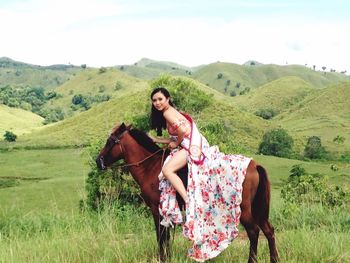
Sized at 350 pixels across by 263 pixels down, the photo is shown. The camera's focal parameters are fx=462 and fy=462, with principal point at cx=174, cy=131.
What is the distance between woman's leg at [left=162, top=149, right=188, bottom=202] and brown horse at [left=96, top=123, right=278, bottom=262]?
54 centimetres

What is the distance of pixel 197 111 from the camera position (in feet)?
147

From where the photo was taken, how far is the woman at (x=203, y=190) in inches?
248

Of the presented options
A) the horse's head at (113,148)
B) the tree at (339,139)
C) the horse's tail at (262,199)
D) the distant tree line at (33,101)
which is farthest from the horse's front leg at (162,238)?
the distant tree line at (33,101)

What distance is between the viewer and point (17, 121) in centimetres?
12181

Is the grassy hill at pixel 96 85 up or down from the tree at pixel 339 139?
up

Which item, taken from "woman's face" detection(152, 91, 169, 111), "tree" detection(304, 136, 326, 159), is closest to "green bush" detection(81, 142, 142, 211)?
"woman's face" detection(152, 91, 169, 111)

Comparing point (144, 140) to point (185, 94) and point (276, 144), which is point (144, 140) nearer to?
point (185, 94)

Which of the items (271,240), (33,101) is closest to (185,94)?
(271,240)

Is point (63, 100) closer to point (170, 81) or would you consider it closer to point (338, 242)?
point (170, 81)

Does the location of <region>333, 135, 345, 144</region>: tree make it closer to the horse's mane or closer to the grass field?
the grass field

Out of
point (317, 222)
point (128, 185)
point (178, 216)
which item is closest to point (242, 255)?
point (178, 216)

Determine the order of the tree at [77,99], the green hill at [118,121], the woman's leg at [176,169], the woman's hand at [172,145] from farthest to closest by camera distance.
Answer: the tree at [77,99], the green hill at [118,121], the woman's hand at [172,145], the woman's leg at [176,169]

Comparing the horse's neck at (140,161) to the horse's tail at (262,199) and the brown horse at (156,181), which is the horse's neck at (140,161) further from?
the horse's tail at (262,199)

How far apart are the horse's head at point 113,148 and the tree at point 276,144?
63741 mm
